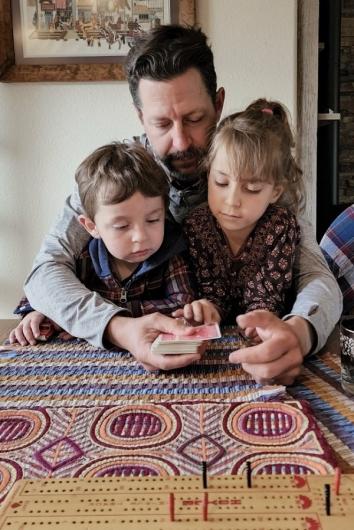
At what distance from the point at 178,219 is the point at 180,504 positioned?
1.06 m

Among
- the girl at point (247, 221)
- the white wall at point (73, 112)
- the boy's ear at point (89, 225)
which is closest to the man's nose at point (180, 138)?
the girl at point (247, 221)

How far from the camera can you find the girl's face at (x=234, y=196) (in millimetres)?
1343

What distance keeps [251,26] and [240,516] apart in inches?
96.3

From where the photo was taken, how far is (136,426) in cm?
87

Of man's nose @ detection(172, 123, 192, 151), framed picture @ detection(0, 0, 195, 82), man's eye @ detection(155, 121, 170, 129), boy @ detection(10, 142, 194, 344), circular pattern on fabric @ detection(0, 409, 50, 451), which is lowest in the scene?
circular pattern on fabric @ detection(0, 409, 50, 451)

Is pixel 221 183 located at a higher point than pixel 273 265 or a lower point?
higher

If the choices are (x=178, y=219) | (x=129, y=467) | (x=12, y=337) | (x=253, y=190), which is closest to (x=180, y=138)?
(x=178, y=219)

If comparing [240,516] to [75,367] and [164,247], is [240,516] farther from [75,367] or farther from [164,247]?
[164,247]

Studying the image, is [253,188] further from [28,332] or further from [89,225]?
[28,332]

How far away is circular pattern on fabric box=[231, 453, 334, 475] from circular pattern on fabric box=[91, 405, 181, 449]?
0.13 metres

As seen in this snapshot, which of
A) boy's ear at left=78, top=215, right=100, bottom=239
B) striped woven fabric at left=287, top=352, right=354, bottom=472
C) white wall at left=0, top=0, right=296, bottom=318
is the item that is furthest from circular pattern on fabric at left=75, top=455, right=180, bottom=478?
white wall at left=0, top=0, right=296, bottom=318

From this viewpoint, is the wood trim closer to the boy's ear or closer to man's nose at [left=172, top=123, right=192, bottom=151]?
man's nose at [left=172, top=123, right=192, bottom=151]

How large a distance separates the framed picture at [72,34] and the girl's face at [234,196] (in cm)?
148

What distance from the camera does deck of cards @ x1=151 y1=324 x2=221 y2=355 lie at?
105cm
